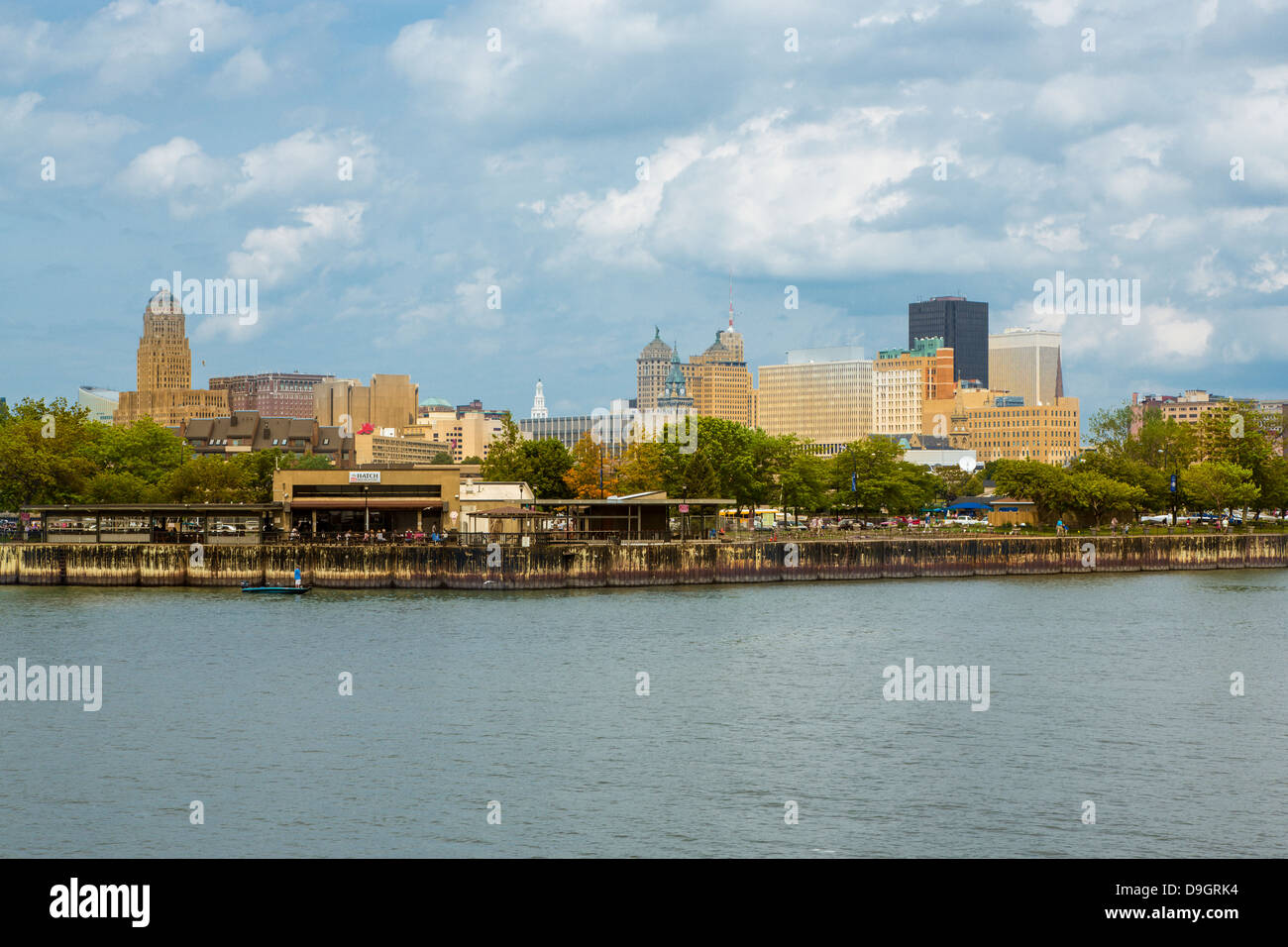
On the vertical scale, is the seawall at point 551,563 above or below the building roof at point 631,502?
below

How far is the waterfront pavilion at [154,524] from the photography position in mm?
107438

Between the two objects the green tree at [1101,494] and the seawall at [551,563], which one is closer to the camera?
the seawall at [551,563]

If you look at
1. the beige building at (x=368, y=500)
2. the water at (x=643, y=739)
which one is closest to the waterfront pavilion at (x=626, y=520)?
the beige building at (x=368, y=500)

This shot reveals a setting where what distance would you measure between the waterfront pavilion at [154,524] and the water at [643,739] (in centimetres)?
3256

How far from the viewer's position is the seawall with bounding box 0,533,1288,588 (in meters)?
94.4

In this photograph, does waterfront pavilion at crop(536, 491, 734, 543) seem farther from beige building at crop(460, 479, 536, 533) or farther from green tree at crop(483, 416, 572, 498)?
green tree at crop(483, 416, 572, 498)

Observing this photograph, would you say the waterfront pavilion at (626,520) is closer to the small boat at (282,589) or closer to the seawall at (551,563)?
the seawall at (551,563)

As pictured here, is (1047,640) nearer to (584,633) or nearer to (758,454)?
(584,633)

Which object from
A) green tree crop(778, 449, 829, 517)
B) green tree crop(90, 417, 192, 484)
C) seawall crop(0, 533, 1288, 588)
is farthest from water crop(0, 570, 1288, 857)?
green tree crop(90, 417, 192, 484)

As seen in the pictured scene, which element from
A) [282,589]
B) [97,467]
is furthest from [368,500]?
[97,467]

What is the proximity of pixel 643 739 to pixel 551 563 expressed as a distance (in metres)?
53.0

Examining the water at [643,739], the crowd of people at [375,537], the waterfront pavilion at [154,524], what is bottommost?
the water at [643,739]
